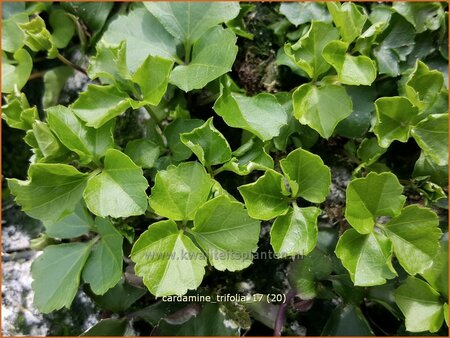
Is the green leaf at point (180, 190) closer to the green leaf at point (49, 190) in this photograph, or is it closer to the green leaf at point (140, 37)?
the green leaf at point (49, 190)

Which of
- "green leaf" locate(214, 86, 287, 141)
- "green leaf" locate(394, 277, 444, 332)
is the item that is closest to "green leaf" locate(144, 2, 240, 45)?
"green leaf" locate(214, 86, 287, 141)

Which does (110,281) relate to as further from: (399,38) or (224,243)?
(399,38)

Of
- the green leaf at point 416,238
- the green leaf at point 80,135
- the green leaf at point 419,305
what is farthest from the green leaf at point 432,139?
the green leaf at point 80,135

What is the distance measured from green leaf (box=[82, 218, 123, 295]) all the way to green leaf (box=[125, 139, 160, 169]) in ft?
0.49

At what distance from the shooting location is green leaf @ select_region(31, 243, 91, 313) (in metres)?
1.09

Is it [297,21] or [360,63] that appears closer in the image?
[360,63]

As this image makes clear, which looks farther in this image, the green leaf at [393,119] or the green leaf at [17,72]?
the green leaf at [17,72]

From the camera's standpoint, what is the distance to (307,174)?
967 millimetres

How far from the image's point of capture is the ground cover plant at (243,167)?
96cm

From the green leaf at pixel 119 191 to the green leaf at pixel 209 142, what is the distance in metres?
0.12

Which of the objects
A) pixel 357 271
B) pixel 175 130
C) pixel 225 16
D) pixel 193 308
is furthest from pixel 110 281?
pixel 225 16

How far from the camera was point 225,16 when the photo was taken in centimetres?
110

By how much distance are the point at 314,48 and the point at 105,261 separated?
24.6 inches

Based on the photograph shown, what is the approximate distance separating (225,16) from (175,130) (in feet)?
0.89
